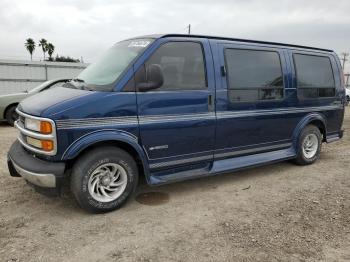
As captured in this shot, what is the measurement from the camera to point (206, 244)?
368 cm

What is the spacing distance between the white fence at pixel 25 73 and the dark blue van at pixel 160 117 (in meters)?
14.3

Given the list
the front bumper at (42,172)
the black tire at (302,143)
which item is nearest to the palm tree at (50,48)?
the black tire at (302,143)

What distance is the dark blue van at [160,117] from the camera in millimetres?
4160

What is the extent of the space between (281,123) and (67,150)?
3.62 meters

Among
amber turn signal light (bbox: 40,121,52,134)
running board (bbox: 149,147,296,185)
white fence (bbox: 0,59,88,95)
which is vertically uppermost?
white fence (bbox: 0,59,88,95)

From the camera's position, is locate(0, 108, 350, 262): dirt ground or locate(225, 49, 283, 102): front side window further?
locate(225, 49, 283, 102): front side window

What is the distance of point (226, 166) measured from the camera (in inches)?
214

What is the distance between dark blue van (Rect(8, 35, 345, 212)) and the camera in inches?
164

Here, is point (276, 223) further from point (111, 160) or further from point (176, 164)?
point (111, 160)

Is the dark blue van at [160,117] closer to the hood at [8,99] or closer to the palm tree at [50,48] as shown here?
the hood at [8,99]

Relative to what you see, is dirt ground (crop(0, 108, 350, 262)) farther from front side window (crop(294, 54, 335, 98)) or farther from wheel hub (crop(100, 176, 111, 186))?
front side window (crop(294, 54, 335, 98))

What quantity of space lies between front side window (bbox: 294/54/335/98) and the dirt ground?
66.0 inches

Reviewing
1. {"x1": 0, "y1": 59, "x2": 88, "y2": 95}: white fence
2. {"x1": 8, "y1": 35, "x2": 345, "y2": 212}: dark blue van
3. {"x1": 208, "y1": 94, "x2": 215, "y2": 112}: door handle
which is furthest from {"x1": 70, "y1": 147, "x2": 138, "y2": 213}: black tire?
{"x1": 0, "y1": 59, "x2": 88, "y2": 95}: white fence

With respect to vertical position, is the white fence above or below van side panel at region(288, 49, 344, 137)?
above
